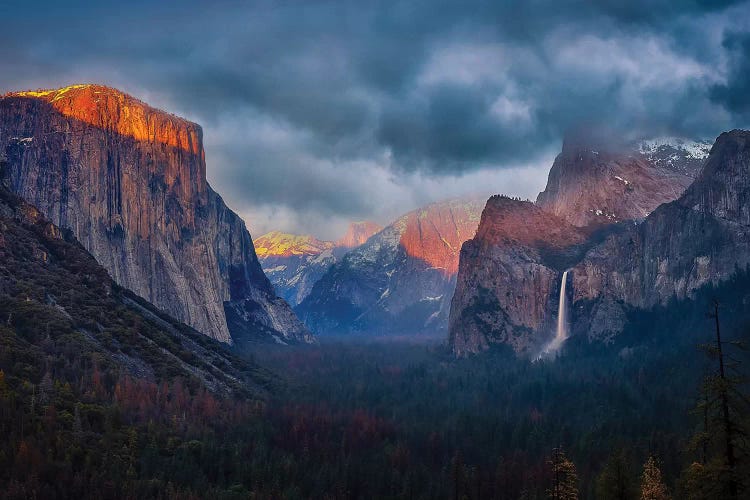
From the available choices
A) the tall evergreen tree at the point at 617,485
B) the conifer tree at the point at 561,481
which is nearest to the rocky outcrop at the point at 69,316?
the conifer tree at the point at 561,481

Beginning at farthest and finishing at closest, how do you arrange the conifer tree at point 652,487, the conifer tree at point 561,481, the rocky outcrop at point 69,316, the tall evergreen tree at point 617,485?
the rocky outcrop at point 69,316 → the tall evergreen tree at point 617,485 → the conifer tree at point 652,487 → the conifer tree at point 561,481

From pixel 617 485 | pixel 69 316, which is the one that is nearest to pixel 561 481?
pixel 617 485

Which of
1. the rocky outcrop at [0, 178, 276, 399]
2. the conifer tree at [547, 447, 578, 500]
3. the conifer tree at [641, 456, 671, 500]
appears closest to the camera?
the conifer tree at [547, 447, 578, 500]

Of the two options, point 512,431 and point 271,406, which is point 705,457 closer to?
point 512,431

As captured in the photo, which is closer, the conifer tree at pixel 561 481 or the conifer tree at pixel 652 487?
the conifer tree at pixel 561 481

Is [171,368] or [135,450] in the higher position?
[171,368]

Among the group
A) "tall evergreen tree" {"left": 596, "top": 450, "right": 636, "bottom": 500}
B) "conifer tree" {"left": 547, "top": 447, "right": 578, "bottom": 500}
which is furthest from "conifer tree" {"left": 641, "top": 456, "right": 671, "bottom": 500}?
"conifer tree" {"left": 547, "top": 447, "right": 578, "bottom": 500}

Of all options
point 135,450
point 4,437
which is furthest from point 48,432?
point 135,450

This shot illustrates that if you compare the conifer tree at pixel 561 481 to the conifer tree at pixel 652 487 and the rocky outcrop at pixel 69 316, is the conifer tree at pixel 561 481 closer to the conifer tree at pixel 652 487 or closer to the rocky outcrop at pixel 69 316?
the conifer tree at pixel 652 487

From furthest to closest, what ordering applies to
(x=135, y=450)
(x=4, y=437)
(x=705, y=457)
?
1. (x=135, y=450)
2. (x=4, y=437)
3. (x=705, y=457)

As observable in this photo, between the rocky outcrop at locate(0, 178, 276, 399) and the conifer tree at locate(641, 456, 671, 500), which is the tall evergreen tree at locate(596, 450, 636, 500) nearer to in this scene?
the conifer tree at locate(641, 456, 671, 500)

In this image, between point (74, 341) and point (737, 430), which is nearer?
point (737, 430)
